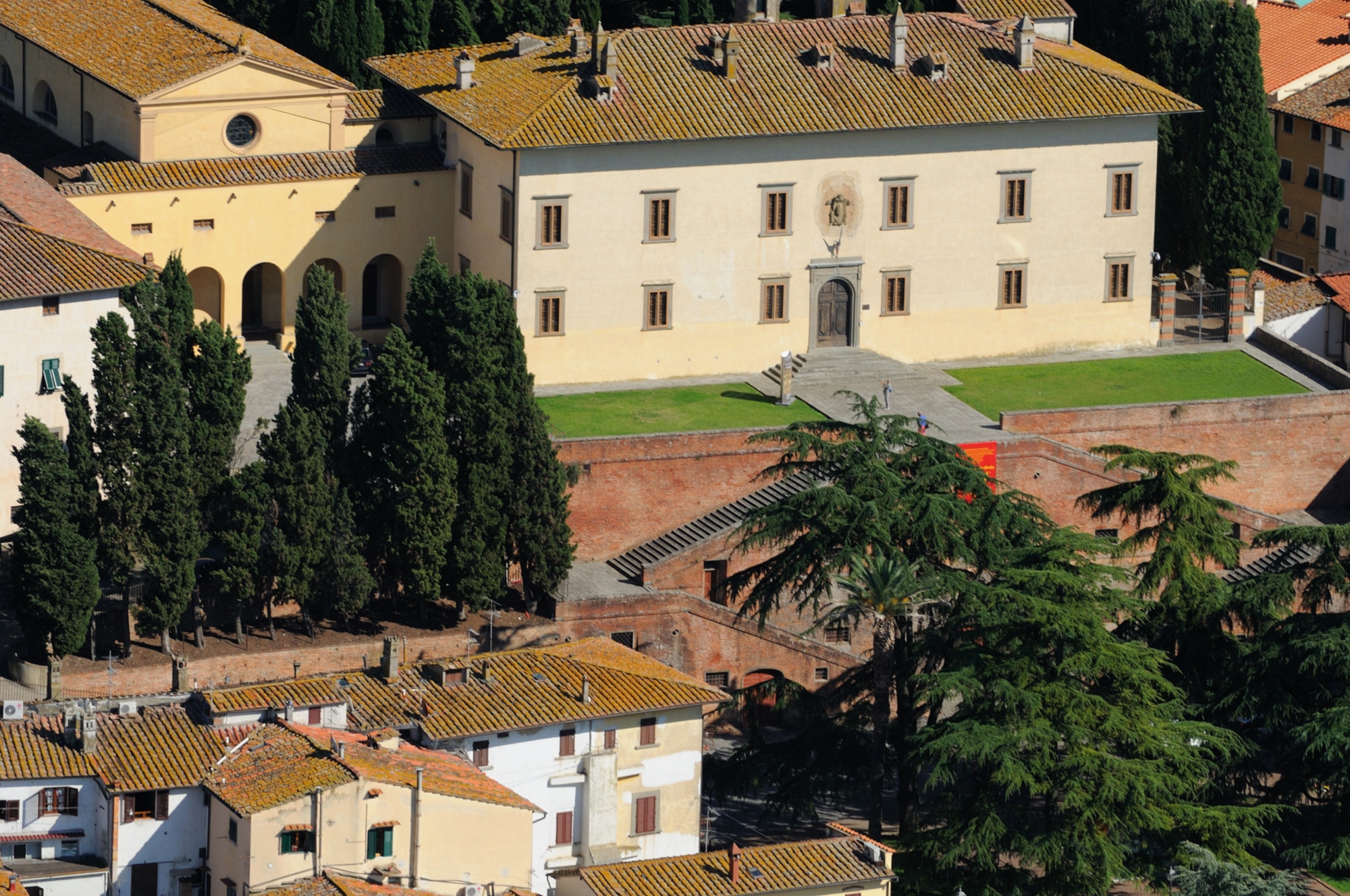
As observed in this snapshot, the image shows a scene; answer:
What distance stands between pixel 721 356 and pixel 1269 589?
16618 mm

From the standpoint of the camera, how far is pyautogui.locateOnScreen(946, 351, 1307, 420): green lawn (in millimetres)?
76938

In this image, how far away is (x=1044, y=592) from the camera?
201 feet

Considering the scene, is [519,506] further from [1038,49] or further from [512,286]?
[1038,49]

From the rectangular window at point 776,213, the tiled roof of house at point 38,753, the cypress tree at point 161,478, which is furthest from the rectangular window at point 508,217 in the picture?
A: the tiled roof of house at point 38,753

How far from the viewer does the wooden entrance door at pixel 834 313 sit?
77875mm

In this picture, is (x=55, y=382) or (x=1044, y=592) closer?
(x=1044, y=592)

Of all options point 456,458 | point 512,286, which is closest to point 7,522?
point 456,458

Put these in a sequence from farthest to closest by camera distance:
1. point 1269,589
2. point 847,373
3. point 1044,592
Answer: point 847,373 < point 1269,589 < point 1044,592

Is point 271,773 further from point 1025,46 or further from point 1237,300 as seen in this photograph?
point 1237,300

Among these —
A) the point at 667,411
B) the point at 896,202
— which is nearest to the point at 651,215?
the point at 667,411

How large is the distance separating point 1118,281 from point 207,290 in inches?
887

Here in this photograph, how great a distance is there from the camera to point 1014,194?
78.8 metres

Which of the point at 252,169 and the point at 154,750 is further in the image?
the point at 252,169

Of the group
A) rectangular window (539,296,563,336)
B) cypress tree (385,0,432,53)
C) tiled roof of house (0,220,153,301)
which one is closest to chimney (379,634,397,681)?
tiled roof of house (0,220,153,301)
